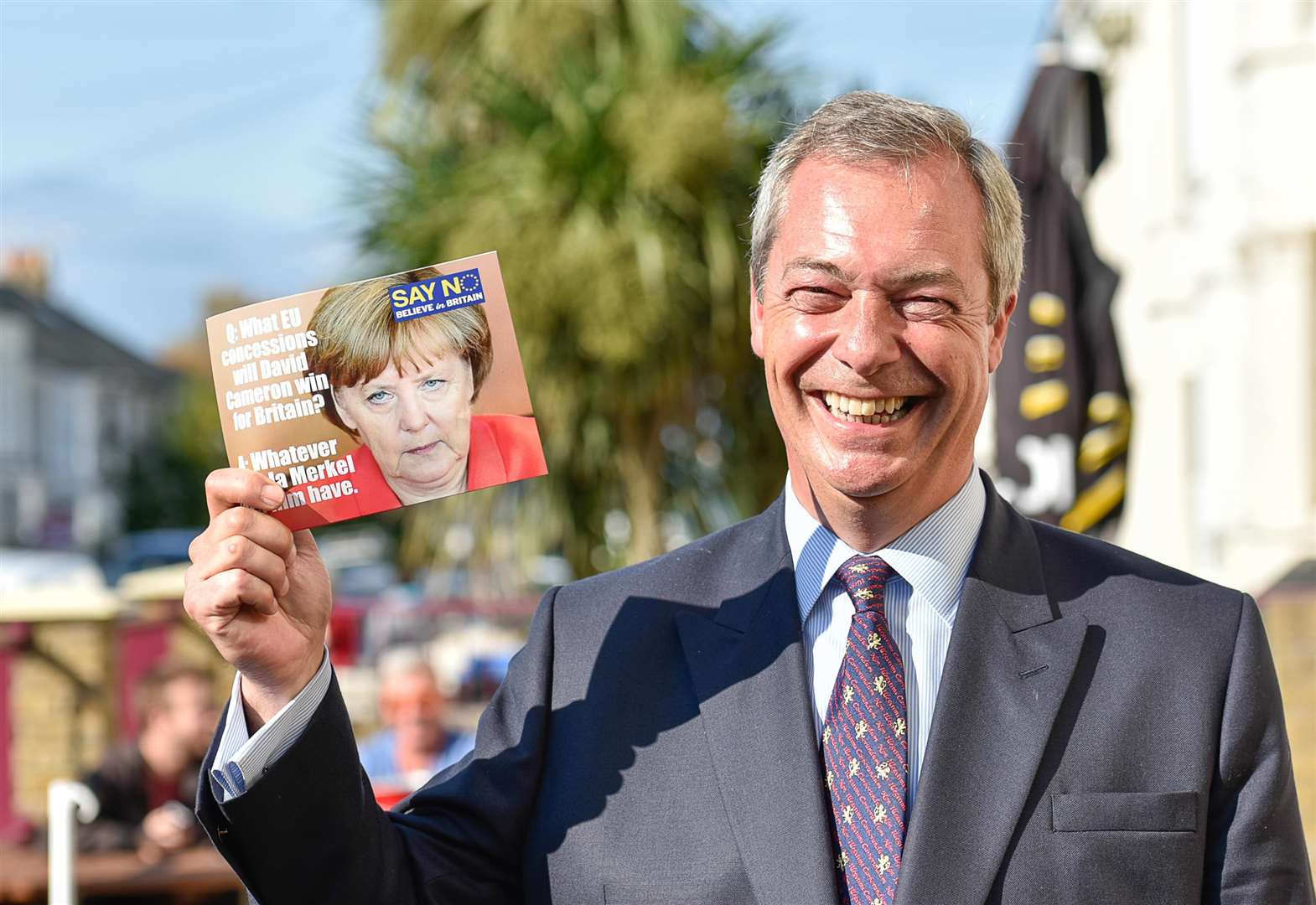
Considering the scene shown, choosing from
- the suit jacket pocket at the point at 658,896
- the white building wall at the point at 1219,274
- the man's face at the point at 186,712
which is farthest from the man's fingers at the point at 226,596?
the white building wall at the point at 1219,274

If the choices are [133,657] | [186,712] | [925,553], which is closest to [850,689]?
[925,553]

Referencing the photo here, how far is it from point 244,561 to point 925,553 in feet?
2.59

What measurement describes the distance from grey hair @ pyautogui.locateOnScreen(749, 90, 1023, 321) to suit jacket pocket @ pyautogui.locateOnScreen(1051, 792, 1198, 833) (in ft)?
1.89

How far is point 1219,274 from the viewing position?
1073cm

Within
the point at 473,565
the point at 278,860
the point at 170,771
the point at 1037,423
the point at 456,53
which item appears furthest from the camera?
the point at 456,53

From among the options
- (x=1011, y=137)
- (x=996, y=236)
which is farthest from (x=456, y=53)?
(x=996, y=236)

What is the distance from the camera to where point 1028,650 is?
1.75 meters

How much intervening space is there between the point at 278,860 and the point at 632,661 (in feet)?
1.56

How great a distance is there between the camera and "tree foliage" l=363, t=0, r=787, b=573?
9.61 metres

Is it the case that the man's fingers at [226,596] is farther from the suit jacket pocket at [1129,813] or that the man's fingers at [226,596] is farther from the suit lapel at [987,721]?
the suit jacket pocket at [1129,813]

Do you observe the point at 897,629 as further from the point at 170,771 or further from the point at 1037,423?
the point at 170,771

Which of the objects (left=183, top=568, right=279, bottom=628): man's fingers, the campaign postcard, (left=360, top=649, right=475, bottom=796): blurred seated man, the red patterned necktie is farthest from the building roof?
the red patterned necktie

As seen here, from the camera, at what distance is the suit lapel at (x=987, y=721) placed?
1.62m

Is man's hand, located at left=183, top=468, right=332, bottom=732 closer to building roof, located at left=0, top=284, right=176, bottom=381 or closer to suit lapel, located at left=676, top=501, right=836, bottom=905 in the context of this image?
suit lapel, located at left=676, top=501, right=836, bottom=905
